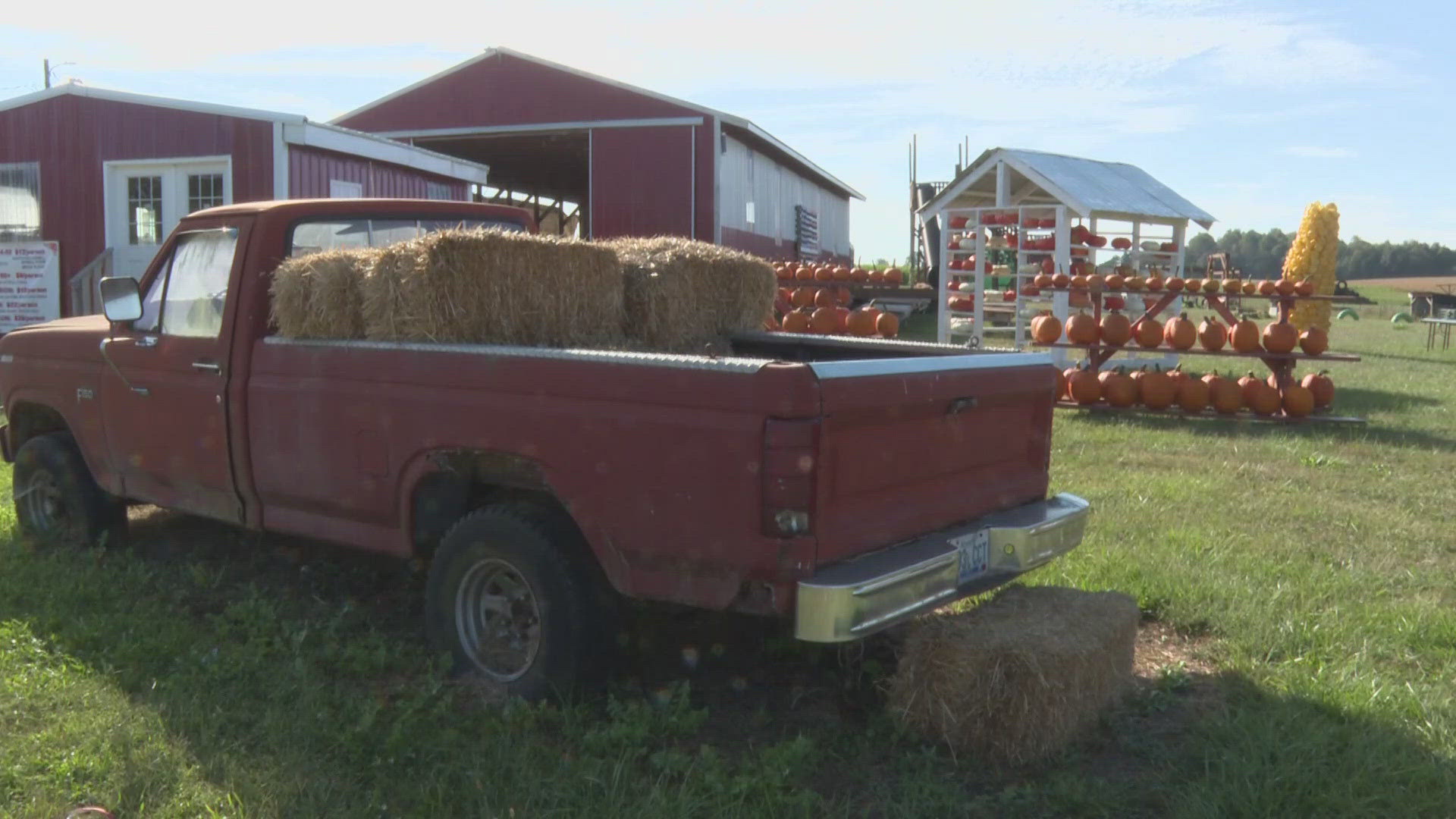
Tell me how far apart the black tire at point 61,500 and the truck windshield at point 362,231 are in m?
1.78

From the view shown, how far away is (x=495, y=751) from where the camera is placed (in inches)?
148

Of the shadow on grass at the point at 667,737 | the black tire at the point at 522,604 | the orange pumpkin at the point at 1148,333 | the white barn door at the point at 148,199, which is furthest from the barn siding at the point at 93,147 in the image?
the black tire at the point at 522,604

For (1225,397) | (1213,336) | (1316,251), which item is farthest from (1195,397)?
(1316,251)

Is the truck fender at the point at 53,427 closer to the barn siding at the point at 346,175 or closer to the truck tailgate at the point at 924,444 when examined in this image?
the truck tailgate at the point at 924,444

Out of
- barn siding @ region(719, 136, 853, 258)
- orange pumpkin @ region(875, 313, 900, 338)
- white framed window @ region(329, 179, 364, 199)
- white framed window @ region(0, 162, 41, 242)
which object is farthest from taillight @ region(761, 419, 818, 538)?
barn siding @ region(719, 136, 853, 258)

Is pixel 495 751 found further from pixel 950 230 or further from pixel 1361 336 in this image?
pixel 1361 336

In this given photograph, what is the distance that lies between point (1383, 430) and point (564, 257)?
336 inches

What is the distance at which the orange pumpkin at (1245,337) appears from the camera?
11.4 meters

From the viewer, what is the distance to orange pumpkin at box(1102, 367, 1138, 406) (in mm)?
11430

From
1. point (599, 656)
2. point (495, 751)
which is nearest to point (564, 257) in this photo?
point (599, 656)

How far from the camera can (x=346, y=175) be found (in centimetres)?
1557

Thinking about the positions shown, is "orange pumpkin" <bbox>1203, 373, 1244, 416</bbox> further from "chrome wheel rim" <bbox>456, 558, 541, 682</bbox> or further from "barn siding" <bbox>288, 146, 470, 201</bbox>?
"barn siding" <bbox>288, 146, 470, 201</bbox>

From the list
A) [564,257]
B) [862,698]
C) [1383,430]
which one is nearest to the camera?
[862,698]

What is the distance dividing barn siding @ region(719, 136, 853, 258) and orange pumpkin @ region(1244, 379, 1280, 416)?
11.3m
